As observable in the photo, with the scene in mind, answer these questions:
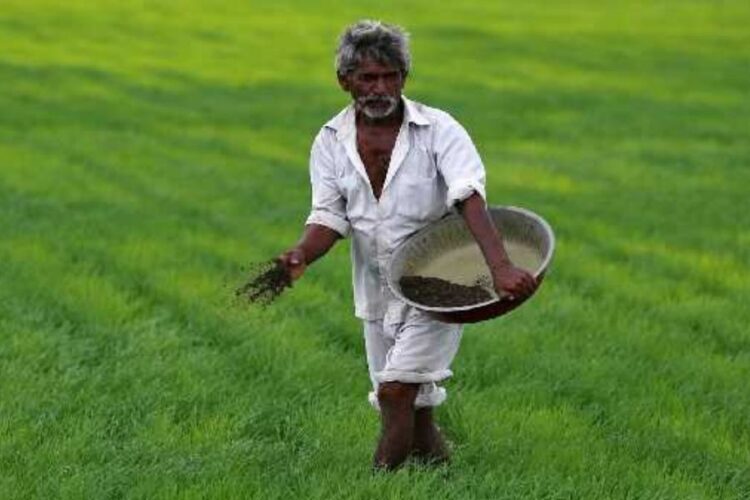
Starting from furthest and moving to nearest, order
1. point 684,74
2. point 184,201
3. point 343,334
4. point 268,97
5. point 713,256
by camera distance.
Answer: point 684,74 → point 268,97 → point 184,201 → point 713,256 → point 343,334

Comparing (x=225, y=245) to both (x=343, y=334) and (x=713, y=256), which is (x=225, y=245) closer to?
(x=343, y=334)

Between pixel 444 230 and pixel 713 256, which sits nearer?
pixel 444 230

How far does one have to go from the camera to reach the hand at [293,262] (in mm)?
4508

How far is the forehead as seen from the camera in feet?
14.6

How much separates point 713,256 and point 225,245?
3001 mm

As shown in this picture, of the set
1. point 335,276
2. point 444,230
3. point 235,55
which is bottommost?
point 235,55

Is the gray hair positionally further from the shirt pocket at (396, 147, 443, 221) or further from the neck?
the shirt pocket at (396, 147, 443, 221)

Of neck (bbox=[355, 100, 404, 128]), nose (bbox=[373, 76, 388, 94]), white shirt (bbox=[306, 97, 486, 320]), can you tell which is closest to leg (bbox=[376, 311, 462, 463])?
white shirt (bbox=[306, 97, 486, 320])

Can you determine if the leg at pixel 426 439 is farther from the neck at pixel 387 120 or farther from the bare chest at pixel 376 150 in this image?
the neck at pixel 387 120

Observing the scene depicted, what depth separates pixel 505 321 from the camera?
24.5 feet

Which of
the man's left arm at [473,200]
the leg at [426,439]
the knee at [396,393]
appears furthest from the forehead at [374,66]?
the leg at [426,439]

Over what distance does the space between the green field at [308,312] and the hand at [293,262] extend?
67 cm

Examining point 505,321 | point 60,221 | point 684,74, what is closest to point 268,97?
point 684,74

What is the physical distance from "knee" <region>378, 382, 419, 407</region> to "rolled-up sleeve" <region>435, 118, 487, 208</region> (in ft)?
2.00
